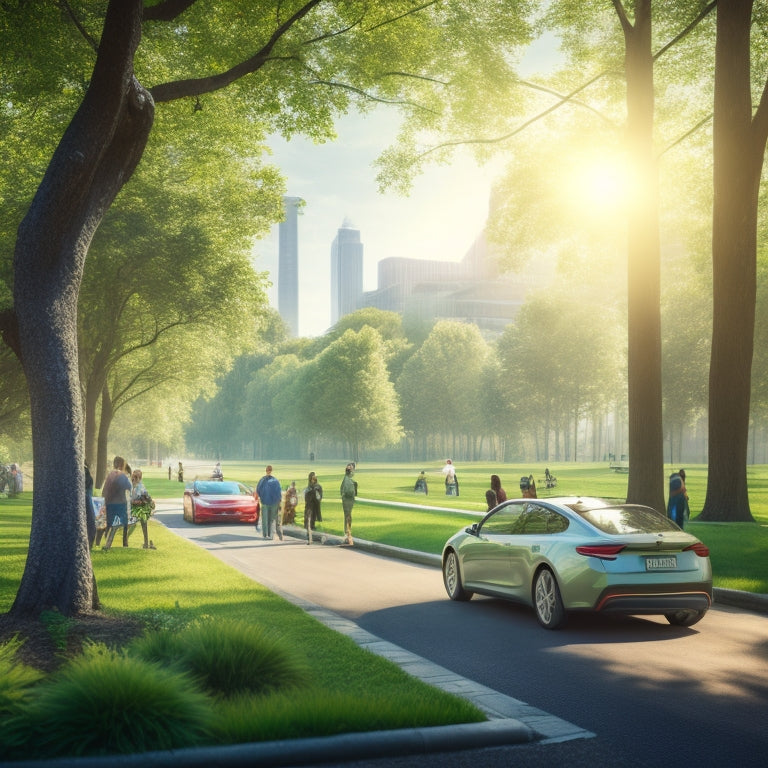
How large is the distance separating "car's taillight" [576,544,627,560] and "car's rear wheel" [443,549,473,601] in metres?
3.19

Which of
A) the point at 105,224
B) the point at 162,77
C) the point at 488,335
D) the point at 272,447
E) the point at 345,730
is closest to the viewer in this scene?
the point at 345,730

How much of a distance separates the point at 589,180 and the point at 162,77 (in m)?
15.2

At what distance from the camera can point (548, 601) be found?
11.1 metres

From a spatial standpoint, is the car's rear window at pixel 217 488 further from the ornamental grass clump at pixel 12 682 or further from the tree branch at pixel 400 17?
the ornamental grass clump at pixel 12 682

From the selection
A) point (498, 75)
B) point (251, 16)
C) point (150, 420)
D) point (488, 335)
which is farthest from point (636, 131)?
point (488, 335)

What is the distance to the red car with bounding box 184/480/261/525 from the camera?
3084 centimetres

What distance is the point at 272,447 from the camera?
138500 millimetres

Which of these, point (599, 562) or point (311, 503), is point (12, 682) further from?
point (311, 503)

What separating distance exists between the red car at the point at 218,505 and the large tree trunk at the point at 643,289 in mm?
14951

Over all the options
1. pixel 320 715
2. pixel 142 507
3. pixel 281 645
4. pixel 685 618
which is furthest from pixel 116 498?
pixel 320 715

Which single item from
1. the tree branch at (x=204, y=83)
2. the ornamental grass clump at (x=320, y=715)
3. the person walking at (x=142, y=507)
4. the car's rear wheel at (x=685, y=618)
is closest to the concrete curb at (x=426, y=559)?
the car's rear wheel at (x=685, y=618)

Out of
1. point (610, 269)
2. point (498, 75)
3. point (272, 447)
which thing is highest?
point (498, 75)

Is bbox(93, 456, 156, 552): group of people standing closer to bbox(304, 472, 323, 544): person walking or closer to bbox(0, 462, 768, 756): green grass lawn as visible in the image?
bbox(0, 462, 768, 756): green grass lawn

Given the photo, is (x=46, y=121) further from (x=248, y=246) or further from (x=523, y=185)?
(x=523, y=185)
